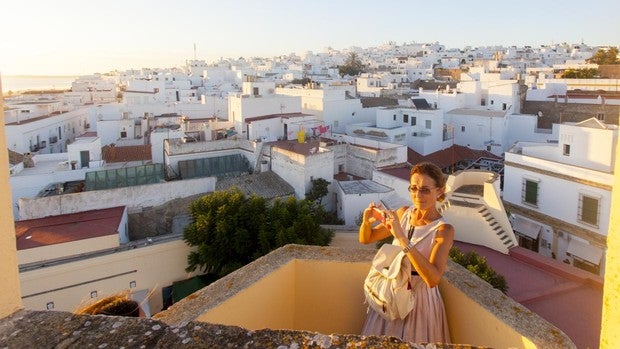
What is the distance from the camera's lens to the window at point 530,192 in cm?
1485

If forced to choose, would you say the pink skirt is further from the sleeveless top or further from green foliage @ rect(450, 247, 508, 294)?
green foliage @ rect(450, 247, 508, 294)

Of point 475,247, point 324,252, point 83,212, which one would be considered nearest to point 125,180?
point 83,212

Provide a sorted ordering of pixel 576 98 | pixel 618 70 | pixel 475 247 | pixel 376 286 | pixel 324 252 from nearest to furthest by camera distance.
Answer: pixel 376 286 → pixel 324 252 → pixel 475 247 → pixel 576 98 → pixel 618 70

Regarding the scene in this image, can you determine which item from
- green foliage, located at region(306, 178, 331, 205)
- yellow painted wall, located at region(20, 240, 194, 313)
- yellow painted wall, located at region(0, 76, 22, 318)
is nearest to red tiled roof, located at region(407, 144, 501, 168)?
green foliage, located at region(306, 178, 331, 205)

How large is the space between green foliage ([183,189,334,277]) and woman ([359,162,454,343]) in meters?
9.64

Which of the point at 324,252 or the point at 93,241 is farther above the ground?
the point at 324,252

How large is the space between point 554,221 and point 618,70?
3285 centimetres

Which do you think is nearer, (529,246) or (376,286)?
(376,286)

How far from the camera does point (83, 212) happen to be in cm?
1538

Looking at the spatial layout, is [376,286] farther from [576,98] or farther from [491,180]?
[576,98]

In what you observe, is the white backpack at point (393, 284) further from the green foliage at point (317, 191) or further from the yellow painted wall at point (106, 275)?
the green foliage at point (317, 191)

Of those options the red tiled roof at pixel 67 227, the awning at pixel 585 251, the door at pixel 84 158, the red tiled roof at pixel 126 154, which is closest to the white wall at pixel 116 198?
the red tiled roof at pixel 67 227

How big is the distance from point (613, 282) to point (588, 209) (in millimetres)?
13557

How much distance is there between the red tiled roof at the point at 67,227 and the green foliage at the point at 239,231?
237 centimetres
